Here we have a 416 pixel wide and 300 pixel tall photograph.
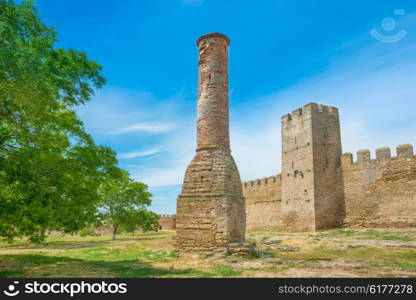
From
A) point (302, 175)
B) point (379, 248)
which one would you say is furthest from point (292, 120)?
point (379, 248)

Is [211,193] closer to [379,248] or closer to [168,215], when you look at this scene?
[379,248]

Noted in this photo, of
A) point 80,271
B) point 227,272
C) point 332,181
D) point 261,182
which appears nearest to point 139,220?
point 261,182

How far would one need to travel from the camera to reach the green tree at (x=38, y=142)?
893 cm

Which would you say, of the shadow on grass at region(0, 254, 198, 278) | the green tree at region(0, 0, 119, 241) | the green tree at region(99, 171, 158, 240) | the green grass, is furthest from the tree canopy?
the green tree at region(99, 171, 158, 240)

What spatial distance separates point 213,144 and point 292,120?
51.2 ft

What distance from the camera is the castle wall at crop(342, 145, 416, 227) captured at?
2117 centimetres

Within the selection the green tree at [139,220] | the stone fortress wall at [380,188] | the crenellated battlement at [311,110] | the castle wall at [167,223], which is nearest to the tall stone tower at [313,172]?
the crenellated battlement at [311,110]

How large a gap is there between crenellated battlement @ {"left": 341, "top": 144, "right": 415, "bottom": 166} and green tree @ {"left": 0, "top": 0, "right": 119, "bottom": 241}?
1922 centimetres

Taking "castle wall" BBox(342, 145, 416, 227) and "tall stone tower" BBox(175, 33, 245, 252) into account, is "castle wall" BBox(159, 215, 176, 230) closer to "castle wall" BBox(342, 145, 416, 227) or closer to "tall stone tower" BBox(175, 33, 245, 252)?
"castle wall" BBox(342, 145, 416, 227)

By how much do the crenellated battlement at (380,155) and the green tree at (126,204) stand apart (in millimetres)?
18229

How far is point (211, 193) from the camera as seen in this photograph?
1277 cm

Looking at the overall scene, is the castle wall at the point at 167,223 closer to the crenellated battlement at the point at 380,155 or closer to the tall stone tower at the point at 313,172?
the tall stone tower at the point at 313,172

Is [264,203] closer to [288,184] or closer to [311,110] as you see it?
[288,184]

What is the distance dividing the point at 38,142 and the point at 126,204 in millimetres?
20397
